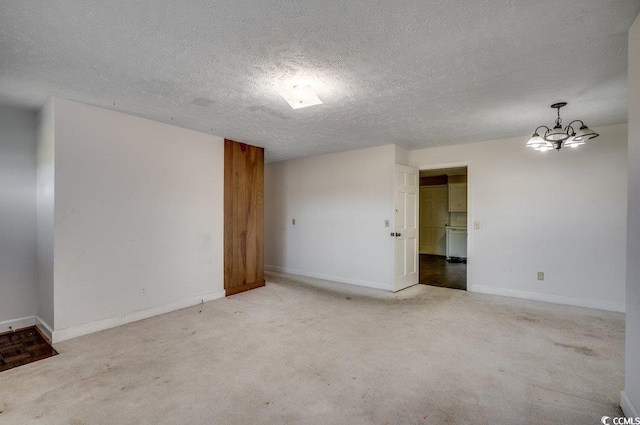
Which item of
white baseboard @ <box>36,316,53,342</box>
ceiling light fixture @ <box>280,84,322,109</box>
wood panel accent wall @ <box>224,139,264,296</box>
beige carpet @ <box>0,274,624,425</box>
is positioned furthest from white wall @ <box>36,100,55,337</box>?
ceiling light fixture @ <box>280,84,322,109</box>

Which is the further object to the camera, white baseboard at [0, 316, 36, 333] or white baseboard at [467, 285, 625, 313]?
white baseboard at [467, 285, 625, 313]

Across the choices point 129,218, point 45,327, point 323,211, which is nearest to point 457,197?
point 323,211

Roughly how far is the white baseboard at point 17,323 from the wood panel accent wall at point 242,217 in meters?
2.16

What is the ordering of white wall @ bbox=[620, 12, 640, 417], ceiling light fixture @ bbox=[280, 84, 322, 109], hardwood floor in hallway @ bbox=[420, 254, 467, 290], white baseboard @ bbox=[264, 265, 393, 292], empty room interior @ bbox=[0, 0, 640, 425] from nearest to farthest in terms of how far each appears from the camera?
1. white wall @ bbox=[620, 12, 640, 417]
2. empty room interior @ bbox=[0, 0, 640, 425]
3. ceiling light fixture @ bbox=[280, 84, 322, 109]
4. white baseboard @ bbox=[264, 265, 393, 292]
5. hardwood floor in hallway @ bbox=[420, 254, 467, 290]

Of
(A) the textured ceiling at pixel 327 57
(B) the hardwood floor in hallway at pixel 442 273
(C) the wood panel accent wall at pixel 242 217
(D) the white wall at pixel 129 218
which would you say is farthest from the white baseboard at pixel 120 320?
(B) the hardwood floor in hallway at pixel 442 273

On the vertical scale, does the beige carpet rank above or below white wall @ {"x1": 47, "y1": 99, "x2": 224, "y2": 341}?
below

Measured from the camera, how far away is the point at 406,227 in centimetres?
498

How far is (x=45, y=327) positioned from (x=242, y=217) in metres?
2.58

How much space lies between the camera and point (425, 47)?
2.00m

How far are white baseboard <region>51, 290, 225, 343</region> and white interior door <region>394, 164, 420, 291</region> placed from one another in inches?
116

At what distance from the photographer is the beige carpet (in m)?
1.88

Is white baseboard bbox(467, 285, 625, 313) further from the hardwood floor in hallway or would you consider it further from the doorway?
the doorway

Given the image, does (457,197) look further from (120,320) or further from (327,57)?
(120,320)

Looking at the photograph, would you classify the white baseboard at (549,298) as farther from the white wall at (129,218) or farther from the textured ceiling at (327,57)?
the white wall at (129,218)
